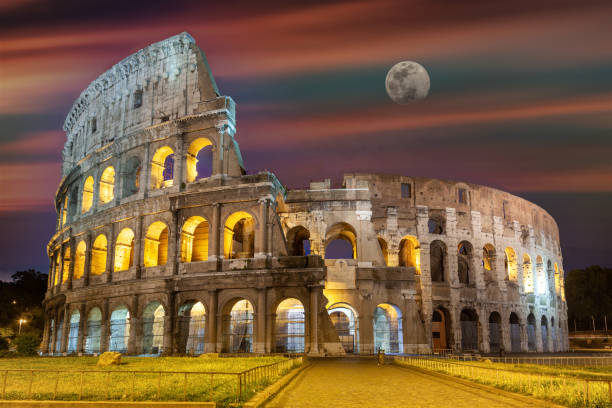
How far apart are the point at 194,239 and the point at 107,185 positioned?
831 centimetres

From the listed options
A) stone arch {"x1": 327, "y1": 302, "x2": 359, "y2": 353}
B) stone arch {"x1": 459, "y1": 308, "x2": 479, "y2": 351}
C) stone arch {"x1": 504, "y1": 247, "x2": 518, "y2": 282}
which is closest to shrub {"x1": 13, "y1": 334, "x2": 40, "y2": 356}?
stone arch {"x1": 327, "y1": 302, "x2": 359, "y2": 353}

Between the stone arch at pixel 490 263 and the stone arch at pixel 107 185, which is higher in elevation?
the stone arch at pixel 107 185

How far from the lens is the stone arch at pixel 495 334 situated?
40125mm

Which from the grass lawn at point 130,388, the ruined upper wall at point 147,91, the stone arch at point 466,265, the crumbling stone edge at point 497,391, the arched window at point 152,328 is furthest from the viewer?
the stone arch at point 466,265

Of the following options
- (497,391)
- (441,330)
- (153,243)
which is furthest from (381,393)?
(441,330)

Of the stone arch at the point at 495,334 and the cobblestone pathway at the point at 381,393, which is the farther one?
the stone arch at the point at 495,334

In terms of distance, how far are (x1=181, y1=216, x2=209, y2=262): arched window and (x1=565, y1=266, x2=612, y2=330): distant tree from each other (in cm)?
5998

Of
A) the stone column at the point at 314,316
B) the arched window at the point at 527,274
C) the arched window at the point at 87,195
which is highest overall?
the arched window at the point at 87,195

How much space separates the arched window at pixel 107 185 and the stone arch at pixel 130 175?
6.51ft

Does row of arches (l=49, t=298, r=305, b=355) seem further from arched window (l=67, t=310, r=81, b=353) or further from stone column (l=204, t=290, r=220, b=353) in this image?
arched window (l=67, t=310, r=81, b=353)

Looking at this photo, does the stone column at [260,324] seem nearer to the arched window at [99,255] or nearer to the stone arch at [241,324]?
the stone arch at [241,324]

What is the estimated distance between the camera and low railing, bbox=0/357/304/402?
10492 mm

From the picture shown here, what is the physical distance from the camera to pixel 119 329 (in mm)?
32906

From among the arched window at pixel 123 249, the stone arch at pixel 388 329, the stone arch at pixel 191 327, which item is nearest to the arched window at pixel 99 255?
the arched window at pixel 123 249
